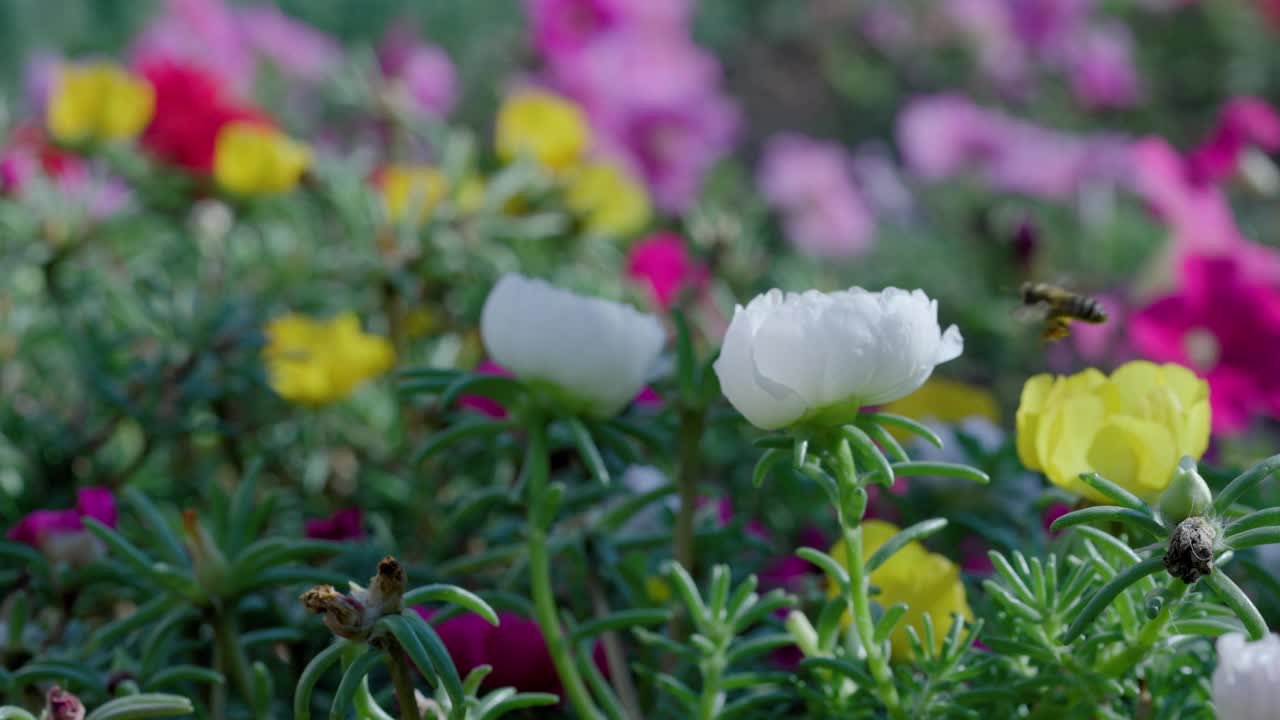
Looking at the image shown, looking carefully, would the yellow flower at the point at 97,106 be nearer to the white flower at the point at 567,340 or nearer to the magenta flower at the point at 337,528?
the magenta flower at the point at 337,528

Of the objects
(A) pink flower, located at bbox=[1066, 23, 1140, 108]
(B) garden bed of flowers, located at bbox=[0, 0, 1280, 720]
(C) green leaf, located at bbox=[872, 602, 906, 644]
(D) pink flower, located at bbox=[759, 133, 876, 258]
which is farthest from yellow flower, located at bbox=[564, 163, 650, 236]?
(A) pink flower, located at bbox=[1066, 23, 1140, 108]

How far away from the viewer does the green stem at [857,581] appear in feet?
2.04

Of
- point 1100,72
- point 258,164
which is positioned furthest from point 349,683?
point 1100,72

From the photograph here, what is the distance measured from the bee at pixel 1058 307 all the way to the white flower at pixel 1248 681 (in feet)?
1.15

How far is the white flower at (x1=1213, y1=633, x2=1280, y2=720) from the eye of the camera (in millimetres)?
466

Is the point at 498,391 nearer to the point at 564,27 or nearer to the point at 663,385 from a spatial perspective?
the point at 663,385

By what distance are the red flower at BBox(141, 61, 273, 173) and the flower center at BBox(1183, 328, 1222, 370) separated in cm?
107

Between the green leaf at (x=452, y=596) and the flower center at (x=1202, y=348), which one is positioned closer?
the green leaf at (x=452, y=596)

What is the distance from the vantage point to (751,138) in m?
3.34

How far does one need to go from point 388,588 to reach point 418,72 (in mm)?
1636

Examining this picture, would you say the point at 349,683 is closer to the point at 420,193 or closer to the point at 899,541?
the point at 899,541

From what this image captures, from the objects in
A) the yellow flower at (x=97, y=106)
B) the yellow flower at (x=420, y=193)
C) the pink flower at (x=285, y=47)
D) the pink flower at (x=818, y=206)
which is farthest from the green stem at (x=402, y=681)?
the pink flower at (x=285, y=47)

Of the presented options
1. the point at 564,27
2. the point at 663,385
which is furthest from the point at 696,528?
the point at 564,27

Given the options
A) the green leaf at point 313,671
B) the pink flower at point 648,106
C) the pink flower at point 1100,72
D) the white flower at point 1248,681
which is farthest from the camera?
the pink flower at point 1100,72
